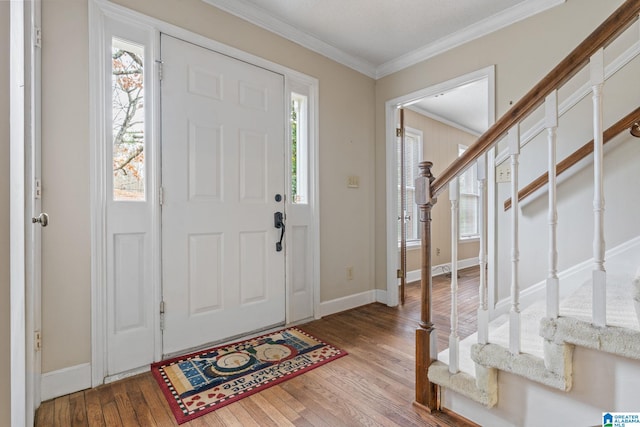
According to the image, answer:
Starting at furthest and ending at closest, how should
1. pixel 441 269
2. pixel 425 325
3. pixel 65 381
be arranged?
pixel 441 269 < pixel 65 381 < pixel 425 325

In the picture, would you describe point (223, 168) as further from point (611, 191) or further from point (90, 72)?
point (611, 191)

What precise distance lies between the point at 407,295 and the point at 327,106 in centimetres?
234

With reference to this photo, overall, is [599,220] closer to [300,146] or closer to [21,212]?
[21,212]

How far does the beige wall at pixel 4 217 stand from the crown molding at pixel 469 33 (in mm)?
2945

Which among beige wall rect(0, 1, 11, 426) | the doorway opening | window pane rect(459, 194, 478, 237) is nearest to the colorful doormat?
beige wall rect(0, 1, 11, 426)

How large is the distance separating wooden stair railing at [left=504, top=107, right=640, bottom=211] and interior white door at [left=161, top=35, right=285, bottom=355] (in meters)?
1.88

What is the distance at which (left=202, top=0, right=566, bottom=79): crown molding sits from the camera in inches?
90.3

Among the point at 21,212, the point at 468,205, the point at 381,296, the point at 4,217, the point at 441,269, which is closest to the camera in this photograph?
the point at 4,217

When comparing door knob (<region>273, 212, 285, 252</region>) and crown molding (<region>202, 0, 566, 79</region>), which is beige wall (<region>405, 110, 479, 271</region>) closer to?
crown molding (<region>202, 0, 566, 79</region>)

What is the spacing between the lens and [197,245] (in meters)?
2.15

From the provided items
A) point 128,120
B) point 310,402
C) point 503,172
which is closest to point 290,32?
point 128,120

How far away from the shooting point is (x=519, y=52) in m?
2.38

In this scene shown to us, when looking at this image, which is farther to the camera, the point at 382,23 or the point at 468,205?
the point at 468,205

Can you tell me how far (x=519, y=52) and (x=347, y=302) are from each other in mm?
2588
